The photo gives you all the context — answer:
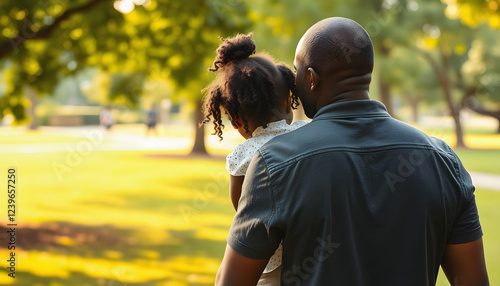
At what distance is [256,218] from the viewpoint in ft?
4.23

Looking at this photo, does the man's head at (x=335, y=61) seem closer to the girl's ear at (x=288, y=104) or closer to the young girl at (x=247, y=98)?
the young girl at (x=247, y=98)

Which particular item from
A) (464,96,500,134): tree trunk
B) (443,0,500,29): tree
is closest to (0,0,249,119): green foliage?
(443,0,500,29): tree

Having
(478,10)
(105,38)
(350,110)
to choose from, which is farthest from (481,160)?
(350,110)

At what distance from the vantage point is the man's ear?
1391 millimetres

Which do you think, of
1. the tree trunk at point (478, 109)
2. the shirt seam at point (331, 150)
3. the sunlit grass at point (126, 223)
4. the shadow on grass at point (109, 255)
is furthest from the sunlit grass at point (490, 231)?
the tree trunk at point (478, 109)

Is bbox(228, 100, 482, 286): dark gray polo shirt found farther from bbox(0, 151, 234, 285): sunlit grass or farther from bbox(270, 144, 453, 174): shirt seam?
bbox(0, 151, 234, 285): sunlit grass

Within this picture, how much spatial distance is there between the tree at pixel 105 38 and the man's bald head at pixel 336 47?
7116 millimetres

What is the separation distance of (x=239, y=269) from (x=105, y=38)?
926 cm

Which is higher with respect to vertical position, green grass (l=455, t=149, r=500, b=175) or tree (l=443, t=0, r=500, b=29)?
tree (l=443, t=0, r=500, b=29)

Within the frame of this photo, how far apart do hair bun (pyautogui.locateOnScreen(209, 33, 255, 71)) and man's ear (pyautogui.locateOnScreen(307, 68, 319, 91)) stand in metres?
0.64

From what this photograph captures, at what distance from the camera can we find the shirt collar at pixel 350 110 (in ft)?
4.45

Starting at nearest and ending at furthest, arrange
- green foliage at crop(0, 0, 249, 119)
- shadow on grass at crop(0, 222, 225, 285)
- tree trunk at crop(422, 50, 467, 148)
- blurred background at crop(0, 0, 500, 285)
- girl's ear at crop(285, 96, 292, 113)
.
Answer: girl's ear at crop(285, 96, 292, 113)
shadow on grass at crop(0, 222, 225, 285)
blurred background at crop(0, 0, 500, 285)
green foliage at crop(0, 0, 249, 119)
tree trunk at crop(422, 50, 467, 148)

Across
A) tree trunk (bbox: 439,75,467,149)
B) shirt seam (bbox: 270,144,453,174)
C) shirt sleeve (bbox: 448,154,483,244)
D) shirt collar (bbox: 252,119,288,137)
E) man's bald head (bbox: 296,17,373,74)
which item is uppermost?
tree trunk (bbox: 439,75,467,149)

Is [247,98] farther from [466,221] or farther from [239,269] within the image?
[466,221]
